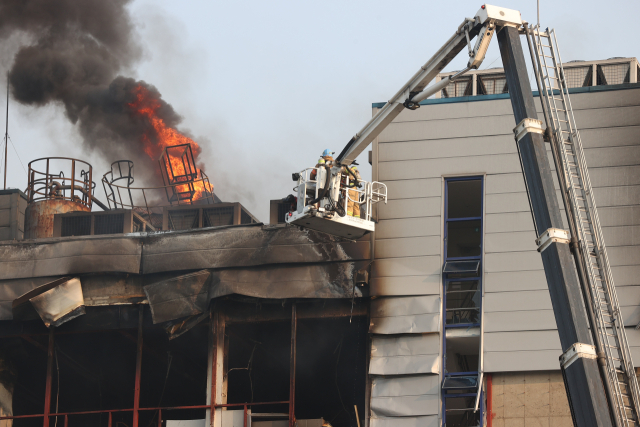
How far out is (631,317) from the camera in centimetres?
2019

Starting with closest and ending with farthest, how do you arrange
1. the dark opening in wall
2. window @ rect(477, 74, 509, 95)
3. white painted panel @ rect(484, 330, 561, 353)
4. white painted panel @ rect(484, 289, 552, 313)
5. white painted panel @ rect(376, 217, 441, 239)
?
white painted panel @ rect(484, 330, 561, 353) → white painted panel @ rect(484, 289, 552, 313) → white painted panel @ rect(376, 217, 441, 239) → the dark opening in wall → window @ rect(477, 74, 509, 95)

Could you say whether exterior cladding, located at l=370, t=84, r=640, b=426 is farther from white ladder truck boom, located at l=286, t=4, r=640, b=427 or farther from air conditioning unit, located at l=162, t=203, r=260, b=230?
white ladder truck boom, located at l=286, t=4, r=640, b=427

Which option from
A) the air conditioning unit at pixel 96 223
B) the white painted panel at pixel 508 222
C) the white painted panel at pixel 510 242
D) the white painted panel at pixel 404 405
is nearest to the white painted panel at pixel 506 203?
the white painted panel at pixel 508 222

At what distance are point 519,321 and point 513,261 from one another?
1470 mm

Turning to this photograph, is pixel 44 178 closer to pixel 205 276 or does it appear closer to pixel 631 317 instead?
pixel 205 276

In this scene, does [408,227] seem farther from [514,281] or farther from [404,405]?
[404,405]

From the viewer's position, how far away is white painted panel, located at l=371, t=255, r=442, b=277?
850 inches

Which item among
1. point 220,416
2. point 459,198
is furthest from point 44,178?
point 459,198

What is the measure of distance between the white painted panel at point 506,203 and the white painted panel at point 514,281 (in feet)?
5.20

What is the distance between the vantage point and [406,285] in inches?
848

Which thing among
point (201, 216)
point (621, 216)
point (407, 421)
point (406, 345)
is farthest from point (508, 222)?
point (201, 216)

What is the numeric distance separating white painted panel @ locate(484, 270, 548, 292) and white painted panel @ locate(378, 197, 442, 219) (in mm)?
2167

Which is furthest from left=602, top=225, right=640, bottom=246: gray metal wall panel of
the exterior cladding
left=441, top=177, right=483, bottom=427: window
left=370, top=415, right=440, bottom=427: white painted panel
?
left=370, top=415, right=440, bottom=427: white painted panel

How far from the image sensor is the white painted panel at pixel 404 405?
20562mm
